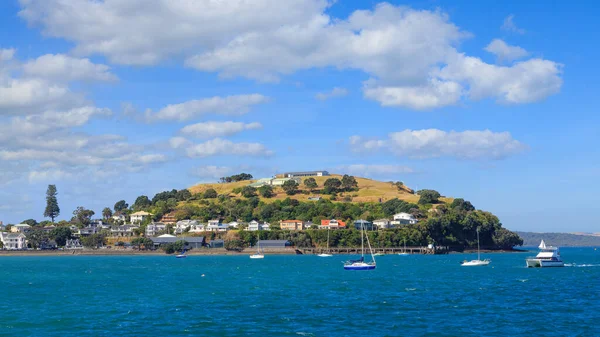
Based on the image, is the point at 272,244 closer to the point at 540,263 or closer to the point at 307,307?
the point at 540,263

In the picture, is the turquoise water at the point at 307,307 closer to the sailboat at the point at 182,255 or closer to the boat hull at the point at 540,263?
the boat hull at the point at 540,263

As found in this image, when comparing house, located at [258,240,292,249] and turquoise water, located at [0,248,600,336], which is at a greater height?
house, located at [258,240,292,249]

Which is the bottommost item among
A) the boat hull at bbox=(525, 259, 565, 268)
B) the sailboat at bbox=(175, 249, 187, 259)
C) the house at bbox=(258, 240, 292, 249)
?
the sailboat at bbox=(175, 249, 187, 259)

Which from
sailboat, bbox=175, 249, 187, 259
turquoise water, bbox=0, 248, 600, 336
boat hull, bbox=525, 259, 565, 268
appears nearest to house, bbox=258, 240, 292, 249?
sailboat, bbox=175, 249, 187, 259

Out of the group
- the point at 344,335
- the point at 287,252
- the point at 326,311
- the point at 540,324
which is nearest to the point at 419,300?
the point at 326,311

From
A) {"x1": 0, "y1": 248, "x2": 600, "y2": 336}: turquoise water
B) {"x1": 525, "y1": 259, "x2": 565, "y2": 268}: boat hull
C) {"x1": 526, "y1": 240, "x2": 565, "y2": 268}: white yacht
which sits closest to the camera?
{"x1": 0, "y1": 248, "x2": 600, "y2": 336}: turquoise water

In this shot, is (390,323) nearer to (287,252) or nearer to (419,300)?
(419,300)

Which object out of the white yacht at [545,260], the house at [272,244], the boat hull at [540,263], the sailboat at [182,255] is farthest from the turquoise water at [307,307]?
the house at [272,244]

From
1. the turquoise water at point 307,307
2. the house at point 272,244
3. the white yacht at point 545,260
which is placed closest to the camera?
the turquoise water at point 307,307

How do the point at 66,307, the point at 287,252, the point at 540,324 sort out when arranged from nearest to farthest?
the point at 540,324 < the point at 66,307 < the point at 287,252

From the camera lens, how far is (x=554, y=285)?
7356 centimetres

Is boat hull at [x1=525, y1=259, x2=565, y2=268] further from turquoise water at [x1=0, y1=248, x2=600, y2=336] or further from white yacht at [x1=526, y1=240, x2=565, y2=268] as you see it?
turquoise water at [x1=0, y1=248, x2=600, y2=336]

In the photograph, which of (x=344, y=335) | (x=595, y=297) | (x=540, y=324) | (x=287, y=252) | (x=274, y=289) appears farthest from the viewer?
(x=287, y=252)

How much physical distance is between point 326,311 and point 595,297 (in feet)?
86.6
